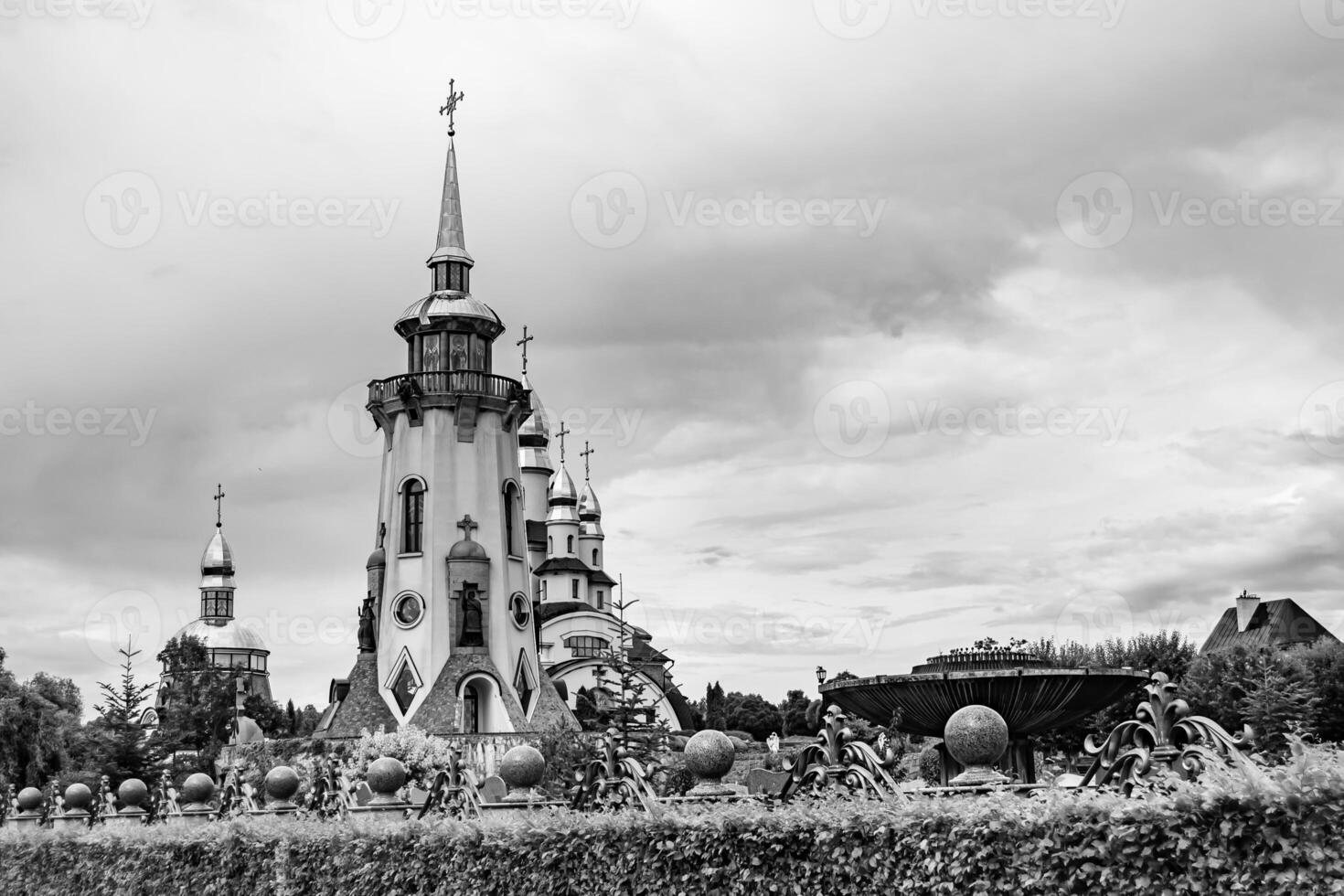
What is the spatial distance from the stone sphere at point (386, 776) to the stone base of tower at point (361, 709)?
37190 mm

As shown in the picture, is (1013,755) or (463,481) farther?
(463,481)

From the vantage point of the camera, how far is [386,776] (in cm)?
1529

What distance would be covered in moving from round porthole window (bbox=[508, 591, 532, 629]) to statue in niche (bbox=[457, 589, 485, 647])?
6.38 feet

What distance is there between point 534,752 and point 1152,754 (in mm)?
7492

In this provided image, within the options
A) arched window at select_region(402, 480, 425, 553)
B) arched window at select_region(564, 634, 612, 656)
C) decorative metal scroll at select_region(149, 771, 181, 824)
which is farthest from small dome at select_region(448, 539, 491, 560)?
arched window at select_region(564, 634, 612, 656)

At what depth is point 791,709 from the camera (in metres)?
110

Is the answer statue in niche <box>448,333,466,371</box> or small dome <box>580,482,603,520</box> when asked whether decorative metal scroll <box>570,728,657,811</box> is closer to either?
statue in niche <box>448,333,466,371</box>

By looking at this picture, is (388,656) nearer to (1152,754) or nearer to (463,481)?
(463,481)

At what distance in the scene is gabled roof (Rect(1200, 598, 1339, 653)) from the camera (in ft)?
216

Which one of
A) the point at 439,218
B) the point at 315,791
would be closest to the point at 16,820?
the point at 315,791

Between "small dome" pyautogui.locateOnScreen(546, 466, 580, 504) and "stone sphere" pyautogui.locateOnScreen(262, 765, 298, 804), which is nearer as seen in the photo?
"stone sphere" pyautogui.locateOnScreen(262, 765, 298, 804)

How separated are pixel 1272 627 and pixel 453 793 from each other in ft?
203

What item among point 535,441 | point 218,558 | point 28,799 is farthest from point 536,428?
point 28,799

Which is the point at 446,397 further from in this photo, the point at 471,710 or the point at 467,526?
the point at 471,710
